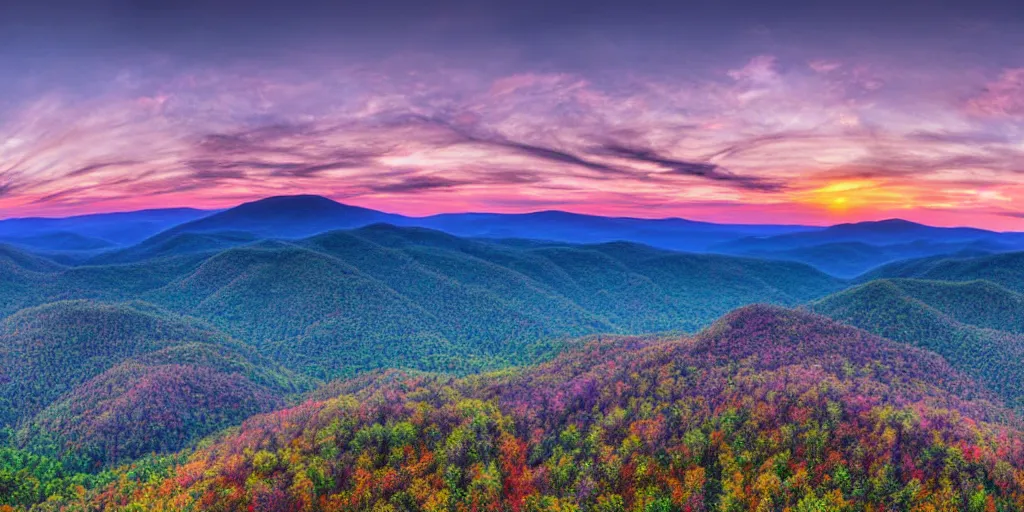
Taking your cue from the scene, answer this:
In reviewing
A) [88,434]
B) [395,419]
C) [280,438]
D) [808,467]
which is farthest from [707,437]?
[88,434]

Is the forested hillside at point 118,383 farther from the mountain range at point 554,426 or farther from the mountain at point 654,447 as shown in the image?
the mountain at point 654,447

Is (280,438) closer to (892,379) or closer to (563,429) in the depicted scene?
(563,429)

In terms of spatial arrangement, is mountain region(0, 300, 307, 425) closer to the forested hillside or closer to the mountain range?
the forested hillside

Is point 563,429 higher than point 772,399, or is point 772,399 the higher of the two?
point 772,399

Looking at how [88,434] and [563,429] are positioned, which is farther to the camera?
[88,434]

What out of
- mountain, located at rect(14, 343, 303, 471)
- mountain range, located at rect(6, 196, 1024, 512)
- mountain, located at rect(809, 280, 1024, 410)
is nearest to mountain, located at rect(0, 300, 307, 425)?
mountain range, located at rect(6, 196, 1024, 512)

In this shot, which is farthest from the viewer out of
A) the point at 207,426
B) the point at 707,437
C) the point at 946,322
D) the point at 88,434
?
the point at 946,322
